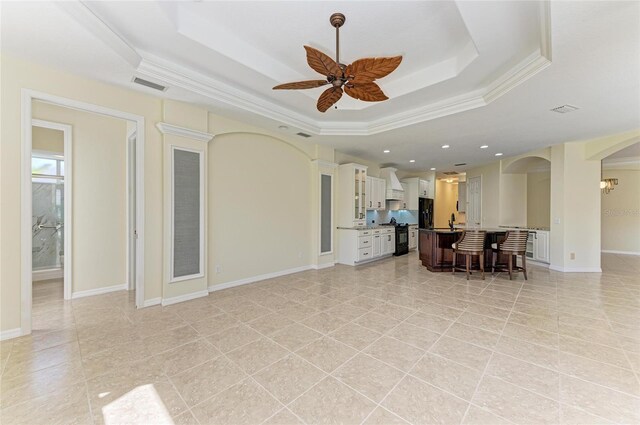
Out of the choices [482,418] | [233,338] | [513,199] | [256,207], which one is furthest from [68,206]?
[513,199]

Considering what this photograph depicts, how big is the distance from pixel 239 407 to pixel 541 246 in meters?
7.46

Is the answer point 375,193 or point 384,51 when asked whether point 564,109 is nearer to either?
point 384,51

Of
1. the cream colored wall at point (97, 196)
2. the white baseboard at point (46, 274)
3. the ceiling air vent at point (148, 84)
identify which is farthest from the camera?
the white baseboard at point (46, 274)

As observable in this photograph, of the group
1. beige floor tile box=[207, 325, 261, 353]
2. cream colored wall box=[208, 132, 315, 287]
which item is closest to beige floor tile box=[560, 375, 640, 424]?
beige floor tile box=[207, 325, 261, 353]

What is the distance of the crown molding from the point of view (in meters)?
3.62

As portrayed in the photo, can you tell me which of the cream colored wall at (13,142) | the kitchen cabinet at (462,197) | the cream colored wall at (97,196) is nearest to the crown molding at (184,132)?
the cream colored wall at (13,142)

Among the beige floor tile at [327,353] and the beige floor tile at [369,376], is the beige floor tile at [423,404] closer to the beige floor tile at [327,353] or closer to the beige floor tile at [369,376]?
the beige floor tile at [369,376]

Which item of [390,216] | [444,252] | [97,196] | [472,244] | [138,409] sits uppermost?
[97,196]

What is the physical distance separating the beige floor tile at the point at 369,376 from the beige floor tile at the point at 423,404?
7 centimetres

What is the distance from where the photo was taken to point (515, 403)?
1782mm

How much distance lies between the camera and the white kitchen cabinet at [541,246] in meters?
6.17

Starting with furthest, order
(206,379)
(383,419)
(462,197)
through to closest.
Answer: (462,197), (206,379), (383,419)

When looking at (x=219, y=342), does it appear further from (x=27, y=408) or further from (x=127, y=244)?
(x=127, y=244)

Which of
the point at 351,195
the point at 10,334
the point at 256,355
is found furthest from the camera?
the point at 351,195
